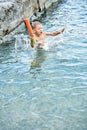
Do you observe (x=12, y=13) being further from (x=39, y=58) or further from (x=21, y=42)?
(x=39, y=58)

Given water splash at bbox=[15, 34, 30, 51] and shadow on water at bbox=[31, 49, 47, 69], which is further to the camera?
water splash at bbox=[15, 34, 30, 51]

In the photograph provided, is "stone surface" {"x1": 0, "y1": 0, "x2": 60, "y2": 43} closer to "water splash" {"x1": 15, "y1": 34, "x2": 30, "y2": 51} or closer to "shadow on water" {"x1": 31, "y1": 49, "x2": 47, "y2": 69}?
"water splash" {"x1": 15, "y1": 34, "x2": 30, "y2": 51}

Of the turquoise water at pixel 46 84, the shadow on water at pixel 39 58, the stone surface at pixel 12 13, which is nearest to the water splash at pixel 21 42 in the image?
the turquoise water at pixel 46 84

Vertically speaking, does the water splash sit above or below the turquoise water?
above

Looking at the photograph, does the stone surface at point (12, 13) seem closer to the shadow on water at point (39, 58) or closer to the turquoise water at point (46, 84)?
the turquoise water at point (46, 84)

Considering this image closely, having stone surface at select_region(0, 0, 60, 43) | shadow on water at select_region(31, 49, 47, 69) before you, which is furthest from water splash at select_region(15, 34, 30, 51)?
shadow on water at select_region(31, 49, 47, 69)

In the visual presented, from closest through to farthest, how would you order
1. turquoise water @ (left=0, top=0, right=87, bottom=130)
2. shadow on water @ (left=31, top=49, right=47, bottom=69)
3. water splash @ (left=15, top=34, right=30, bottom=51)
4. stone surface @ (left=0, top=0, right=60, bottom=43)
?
turquoise water @ (left=0, top=0, right=87, bottom=130) < shadow on water @ (left=31, top=49, right=47, bottom=69) < water splash @ (left=15, top=34, right=30, bottom=51) < stone surface @ (left=0, top=0, right=60, bottom=43)

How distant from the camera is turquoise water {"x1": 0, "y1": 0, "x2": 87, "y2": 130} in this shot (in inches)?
215

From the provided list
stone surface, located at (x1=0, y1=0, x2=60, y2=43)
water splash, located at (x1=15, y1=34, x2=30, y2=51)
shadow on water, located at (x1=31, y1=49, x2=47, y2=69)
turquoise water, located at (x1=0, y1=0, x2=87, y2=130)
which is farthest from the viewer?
stone surface, located at (x1=0, y1=0, x2=60, y2=43)

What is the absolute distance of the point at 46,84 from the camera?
6.71 metres

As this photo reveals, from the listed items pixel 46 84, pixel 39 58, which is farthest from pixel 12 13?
pixel 46 84

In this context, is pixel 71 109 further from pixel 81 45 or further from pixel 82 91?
pixel 81 45

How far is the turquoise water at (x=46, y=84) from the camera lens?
5.46 m

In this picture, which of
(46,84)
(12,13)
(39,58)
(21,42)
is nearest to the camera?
(46,84)
